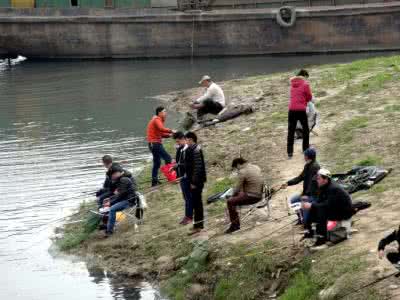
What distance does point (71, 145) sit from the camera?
29.8 m

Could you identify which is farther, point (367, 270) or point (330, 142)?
point (330, 142)

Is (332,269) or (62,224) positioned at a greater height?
(332,269)

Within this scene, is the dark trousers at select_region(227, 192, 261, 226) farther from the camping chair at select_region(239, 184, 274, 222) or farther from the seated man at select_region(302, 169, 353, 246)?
the seated man at select_region(302, 169, 353, 246)

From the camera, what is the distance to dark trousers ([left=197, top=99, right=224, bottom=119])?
26234 mm

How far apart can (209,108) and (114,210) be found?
27.6 feet

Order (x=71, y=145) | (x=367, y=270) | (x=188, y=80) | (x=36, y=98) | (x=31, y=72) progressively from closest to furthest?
(x=367, y=270), (x=71, y=145), (x=36, y=98), (x=188, y=80), (x=31, y=72)

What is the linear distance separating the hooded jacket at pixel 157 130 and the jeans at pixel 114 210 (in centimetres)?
276

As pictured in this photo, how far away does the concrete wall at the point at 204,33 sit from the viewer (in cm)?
5347

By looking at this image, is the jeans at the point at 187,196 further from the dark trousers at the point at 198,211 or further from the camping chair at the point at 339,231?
the camping chair at the point at 339,231

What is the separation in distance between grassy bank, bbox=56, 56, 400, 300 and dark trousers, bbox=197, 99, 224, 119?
41cm

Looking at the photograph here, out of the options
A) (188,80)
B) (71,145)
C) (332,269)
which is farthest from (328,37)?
(332,269)

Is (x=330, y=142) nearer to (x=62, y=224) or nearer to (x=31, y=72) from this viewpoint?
(x=62, y=224)

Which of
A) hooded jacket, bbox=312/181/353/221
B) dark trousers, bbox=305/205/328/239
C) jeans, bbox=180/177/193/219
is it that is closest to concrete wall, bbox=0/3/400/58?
jeans, bbox=180/177/193/219

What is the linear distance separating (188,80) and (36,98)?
6.66 m
